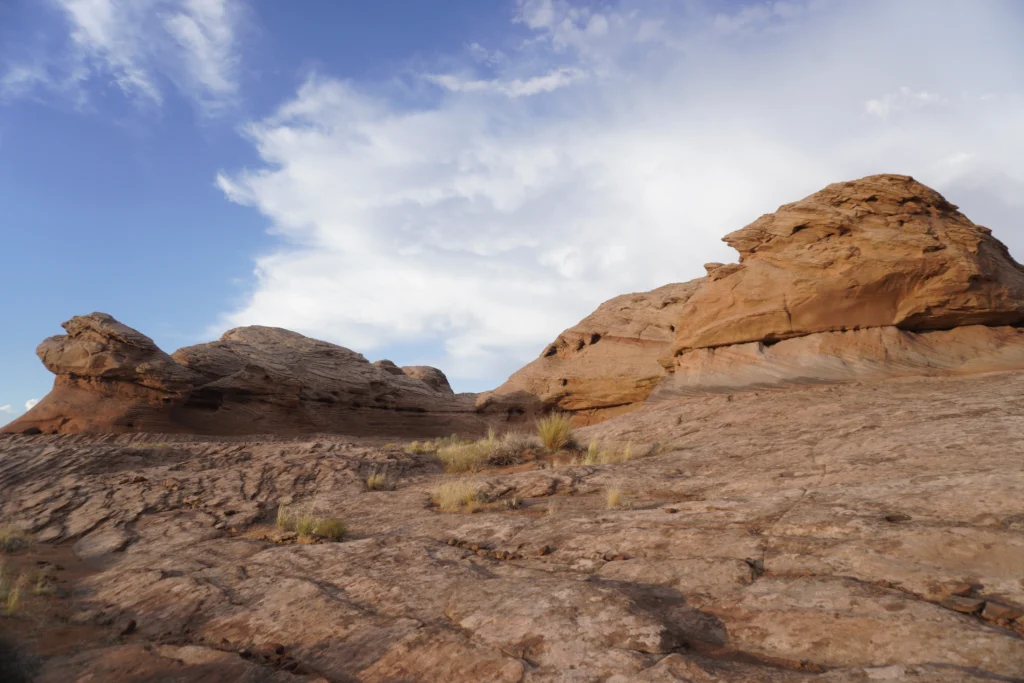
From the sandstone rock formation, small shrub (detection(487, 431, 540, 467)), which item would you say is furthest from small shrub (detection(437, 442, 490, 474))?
the sandstone rock formation

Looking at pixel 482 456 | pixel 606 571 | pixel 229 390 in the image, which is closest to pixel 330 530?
pixel 606 571

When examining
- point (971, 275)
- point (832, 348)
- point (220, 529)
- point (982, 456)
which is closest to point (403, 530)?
point (220, 529)

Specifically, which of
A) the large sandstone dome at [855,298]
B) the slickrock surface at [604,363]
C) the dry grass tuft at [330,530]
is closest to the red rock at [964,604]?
the dry grass tuft at [330,530]

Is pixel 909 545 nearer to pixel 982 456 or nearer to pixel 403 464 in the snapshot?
pixel 982 456

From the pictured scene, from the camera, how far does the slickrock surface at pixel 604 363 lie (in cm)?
2400

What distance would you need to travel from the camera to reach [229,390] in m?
25.6

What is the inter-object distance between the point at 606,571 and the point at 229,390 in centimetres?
2363

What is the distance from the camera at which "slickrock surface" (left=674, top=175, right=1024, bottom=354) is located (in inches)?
573

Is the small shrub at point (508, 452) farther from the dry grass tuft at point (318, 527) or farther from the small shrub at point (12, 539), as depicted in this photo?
the small shrub at point (12, 539)

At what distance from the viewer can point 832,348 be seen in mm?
15352

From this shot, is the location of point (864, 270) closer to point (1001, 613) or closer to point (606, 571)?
point (606, 571)

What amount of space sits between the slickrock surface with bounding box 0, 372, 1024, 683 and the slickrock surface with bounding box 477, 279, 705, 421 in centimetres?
1278

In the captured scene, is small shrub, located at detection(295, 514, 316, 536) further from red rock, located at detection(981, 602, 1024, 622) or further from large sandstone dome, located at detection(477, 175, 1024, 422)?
large sandstone dome, located at detection(477, 175, 1024, 422)

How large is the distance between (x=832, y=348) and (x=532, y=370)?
1429 cm
